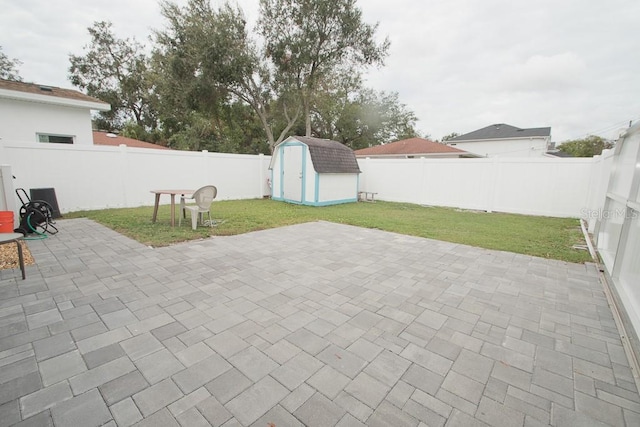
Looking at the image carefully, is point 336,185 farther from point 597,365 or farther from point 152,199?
point 597,365

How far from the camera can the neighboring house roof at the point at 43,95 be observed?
8.68m

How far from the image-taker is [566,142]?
153 ft

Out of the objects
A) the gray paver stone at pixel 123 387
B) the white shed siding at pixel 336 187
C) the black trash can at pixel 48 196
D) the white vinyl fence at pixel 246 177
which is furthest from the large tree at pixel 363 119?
the gray paver stone at pixel 123 387

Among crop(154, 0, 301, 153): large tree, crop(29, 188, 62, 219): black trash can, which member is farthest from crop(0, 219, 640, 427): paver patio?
crop(154, 0, 301, 153): large tree

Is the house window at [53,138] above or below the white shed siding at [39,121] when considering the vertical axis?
below

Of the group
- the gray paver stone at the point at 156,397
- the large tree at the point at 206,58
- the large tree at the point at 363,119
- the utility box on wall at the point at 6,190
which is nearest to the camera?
the gray paver stone at the point at 156,397

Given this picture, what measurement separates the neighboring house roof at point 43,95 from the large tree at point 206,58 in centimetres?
498

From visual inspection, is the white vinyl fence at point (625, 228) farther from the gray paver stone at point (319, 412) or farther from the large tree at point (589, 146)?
the large tree at point (589, 146)

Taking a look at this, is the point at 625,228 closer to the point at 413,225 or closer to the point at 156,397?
the point at 413,225

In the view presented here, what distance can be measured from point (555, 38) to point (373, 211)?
8086mm

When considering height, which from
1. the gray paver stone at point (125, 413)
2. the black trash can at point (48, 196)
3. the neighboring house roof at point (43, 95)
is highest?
the neighboring house roof at point (43, 95)

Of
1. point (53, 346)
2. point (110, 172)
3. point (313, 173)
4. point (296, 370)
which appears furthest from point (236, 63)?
point (296, 370)

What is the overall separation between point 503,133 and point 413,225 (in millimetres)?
27543

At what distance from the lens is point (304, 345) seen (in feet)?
7.25
